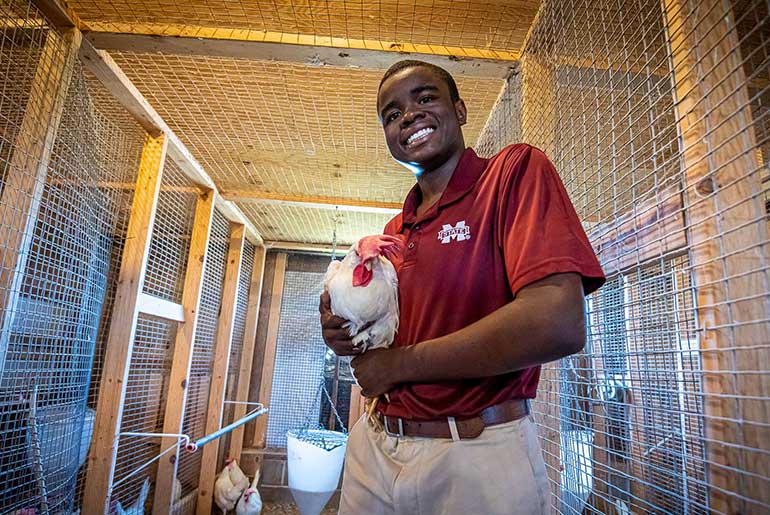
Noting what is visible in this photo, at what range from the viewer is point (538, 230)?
69cm

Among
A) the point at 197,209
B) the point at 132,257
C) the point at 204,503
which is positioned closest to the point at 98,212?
the point at 132,257

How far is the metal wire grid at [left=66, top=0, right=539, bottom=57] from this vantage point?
148 centimetres

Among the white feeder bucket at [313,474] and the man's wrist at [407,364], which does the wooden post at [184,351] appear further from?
the man's wrist at [407,364]

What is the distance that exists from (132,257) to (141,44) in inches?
37.4

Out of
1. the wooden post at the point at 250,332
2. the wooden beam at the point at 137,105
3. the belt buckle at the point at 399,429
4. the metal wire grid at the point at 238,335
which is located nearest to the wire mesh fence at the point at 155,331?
the wooden beam at the point at 137,105

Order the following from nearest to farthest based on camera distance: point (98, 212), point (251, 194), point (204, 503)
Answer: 1. point (98, 212)
2. point (251, 194)
3. point (204, 503)

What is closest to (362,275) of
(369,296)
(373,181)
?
(369,296)

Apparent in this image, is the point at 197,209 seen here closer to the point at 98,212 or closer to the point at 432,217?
the point at 98,212

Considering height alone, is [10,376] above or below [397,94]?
below

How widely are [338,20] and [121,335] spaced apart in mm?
1623

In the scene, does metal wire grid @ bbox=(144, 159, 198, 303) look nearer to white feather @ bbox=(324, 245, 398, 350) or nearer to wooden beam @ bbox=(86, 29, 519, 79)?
wooden beam @ bbox=(86, 29, 519, 79)

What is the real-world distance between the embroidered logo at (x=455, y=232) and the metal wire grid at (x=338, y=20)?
3.10 ft

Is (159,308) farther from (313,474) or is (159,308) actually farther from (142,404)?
(313,474)

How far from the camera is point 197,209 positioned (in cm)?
285
